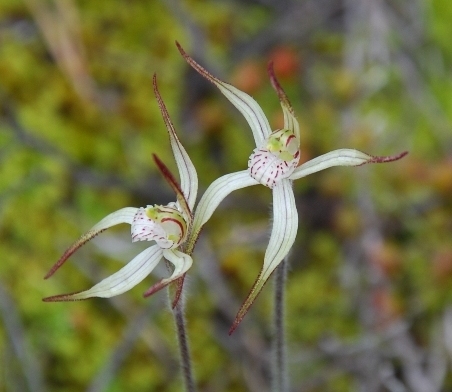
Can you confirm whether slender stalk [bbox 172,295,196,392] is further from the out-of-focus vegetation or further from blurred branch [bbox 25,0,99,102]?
blurred branch [bbox 25,0,99,102]

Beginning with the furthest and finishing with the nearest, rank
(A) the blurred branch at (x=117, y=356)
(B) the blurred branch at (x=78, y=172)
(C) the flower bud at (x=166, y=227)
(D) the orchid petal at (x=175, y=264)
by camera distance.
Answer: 1. (B) the blurred branch at (x=78, y=172)
2. (A) the blurred branch at (x=117, y=356)
3. (C) the flower bud at (x=166, y=227)
4. (D) the orchid petal at (x=175, y=264)

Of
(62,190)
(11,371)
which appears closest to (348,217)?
(62,190)

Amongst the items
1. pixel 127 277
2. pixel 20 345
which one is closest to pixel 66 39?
pixel 20 345

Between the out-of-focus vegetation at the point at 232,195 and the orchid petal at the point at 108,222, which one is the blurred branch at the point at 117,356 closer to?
the out-of-focus vegetation at the point at 232,195

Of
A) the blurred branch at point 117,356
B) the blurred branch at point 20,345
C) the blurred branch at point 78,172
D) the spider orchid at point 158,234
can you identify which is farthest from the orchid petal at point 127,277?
the blurred branch at point 78,172

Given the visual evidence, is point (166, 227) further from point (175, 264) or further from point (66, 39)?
point (66, 39)

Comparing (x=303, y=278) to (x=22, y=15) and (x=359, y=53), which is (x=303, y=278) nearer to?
(x=359, y=53)
